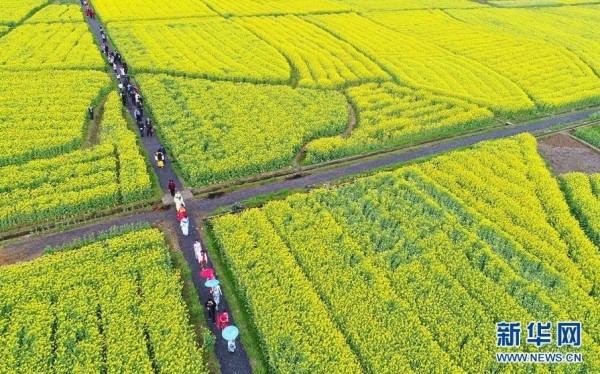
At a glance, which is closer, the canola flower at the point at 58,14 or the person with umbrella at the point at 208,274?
the person with umbrella at the point at 208,274

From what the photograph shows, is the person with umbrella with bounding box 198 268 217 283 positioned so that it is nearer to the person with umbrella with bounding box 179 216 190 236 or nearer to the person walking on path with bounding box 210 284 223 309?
the person walking on path with bounding box 210 284 223 309

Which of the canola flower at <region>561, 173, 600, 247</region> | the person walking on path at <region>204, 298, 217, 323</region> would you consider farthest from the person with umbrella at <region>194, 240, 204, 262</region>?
the canola flower at <region>561, 173, 600, 247</region>

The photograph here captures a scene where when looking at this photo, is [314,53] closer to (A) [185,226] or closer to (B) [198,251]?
(A) [185,226]

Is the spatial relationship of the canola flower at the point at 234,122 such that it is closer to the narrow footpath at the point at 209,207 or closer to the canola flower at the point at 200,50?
the narrow footpath at the point at 209,207

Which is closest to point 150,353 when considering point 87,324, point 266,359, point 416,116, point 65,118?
point 87,324

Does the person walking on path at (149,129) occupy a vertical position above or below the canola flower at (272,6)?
below

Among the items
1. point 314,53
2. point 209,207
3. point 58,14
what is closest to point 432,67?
point 314,53

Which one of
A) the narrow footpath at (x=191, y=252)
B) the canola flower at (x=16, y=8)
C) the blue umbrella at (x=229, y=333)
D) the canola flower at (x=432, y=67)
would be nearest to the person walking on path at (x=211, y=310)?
the narrow footpath at (x=191, y=252)
